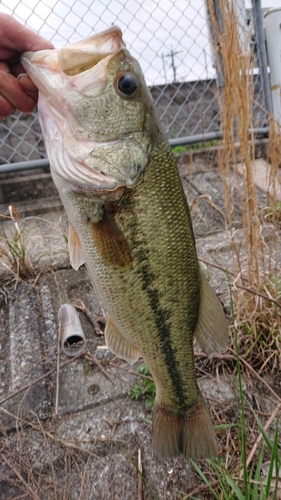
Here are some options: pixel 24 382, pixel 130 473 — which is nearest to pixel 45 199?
pixel 24 382

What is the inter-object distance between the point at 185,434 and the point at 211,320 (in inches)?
17.0

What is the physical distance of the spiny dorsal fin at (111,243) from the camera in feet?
4.04

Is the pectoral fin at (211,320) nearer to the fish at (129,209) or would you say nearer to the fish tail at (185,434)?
the fish at (129,209)

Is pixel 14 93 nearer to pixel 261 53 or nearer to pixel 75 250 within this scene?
pixel 75 250

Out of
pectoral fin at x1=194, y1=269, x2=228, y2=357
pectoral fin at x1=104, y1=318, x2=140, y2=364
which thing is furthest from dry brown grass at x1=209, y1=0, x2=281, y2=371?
pectoral fin at x1=104, y1=318, x2=140, y2=364

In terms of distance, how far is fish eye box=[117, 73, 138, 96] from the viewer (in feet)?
4.00

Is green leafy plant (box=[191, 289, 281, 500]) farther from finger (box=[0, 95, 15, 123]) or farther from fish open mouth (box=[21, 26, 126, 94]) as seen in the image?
finger (box=[0, 95, 15, 123])

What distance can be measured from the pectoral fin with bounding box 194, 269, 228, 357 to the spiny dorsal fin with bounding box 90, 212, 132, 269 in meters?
0.31

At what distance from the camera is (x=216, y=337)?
1396 mm

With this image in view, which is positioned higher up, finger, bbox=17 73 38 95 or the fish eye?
finger, bbox=17 73 38 95

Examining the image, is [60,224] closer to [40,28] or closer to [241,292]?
[40,28]

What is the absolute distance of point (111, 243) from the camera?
1.25 metres

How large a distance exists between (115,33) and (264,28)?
12.5 feet

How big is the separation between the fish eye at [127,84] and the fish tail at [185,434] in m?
1.14
